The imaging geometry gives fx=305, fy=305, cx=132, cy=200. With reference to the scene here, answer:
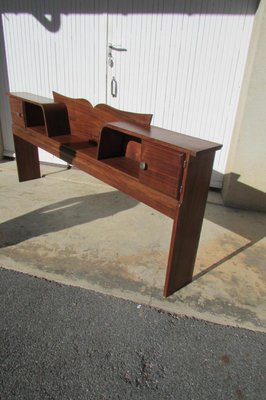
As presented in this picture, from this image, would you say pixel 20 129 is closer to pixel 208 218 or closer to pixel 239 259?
pixel 208 218

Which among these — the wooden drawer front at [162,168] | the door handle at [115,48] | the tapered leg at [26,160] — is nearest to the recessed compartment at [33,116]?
the tapered leg at [26,160]

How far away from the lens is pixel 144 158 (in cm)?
196

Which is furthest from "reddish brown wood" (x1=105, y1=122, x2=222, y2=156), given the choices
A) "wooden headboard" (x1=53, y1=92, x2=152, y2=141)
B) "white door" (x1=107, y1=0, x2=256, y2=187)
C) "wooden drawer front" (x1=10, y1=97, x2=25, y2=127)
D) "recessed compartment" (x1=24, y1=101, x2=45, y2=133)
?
"white door" (x1=107, y1=0, x2=256, y2=187)

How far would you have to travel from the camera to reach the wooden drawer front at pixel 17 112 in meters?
3.24

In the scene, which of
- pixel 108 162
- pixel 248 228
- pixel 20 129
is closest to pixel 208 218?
pixel 248 228

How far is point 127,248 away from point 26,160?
2.06 meters

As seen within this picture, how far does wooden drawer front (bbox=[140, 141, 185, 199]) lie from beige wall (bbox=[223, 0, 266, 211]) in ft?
6.29

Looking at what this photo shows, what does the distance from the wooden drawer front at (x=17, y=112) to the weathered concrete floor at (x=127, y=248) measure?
86 cm

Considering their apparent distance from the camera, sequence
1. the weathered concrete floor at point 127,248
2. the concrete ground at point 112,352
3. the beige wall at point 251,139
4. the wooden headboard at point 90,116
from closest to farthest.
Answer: the concrete ground at point 112,352, the weathered concrete floor at point 127,248, the wooden headboard at point 90,116, the beige wall at point 251,139

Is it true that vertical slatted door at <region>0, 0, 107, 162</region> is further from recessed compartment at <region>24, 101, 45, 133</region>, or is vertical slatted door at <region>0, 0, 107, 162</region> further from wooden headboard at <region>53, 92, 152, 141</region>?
wooden headboard at <region>53, 92, 152, 141</region>

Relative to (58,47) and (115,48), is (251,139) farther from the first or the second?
(58,47)

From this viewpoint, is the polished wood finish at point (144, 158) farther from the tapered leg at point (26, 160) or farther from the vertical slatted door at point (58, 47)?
the vertical slatted door at point (58, 47)

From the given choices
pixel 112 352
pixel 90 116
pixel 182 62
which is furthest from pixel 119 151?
pixel 182 62

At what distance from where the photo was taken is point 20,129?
10.9 feet
